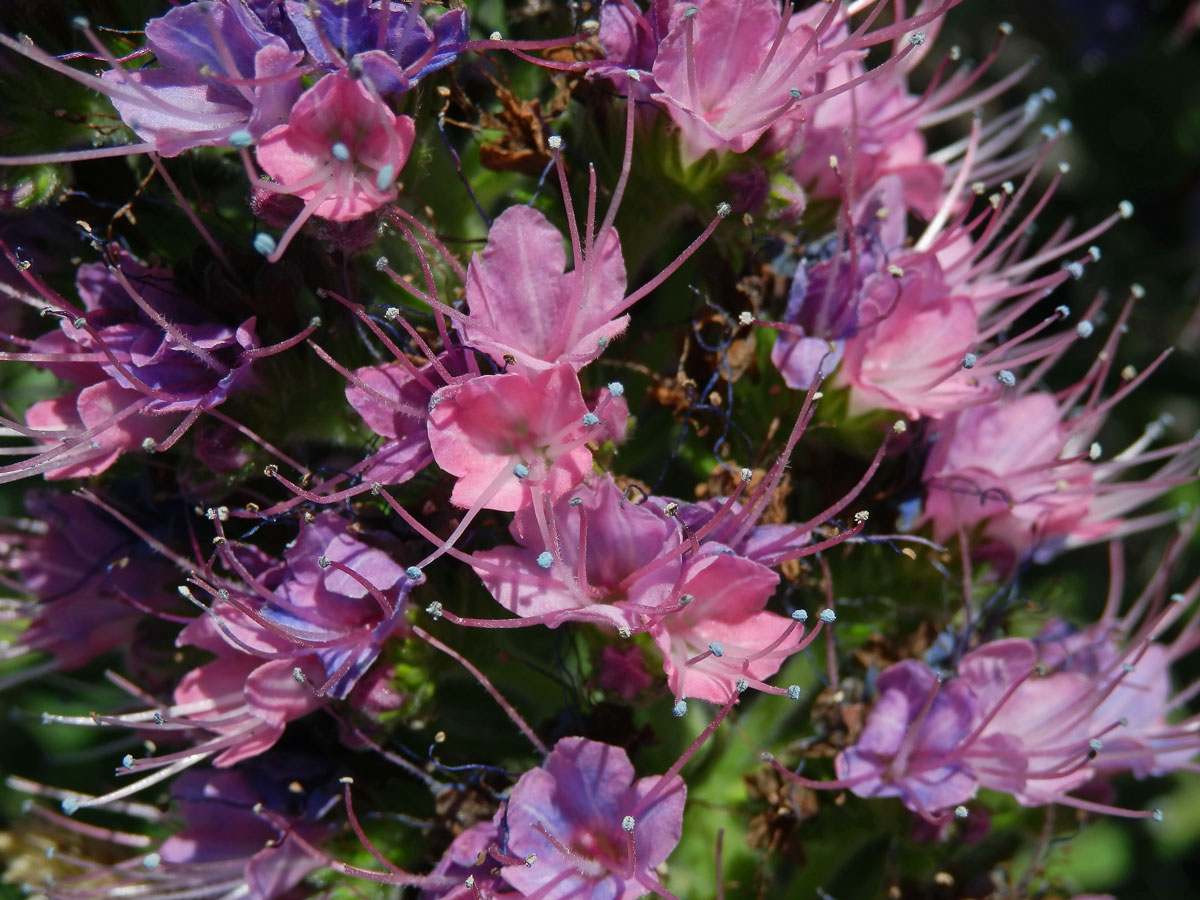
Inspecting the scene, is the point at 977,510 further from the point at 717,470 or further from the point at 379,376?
the point at 379,376

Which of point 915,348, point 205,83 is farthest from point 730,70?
point 205,83

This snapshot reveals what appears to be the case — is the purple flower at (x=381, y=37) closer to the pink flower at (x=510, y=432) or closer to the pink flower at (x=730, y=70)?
the pink flower at (x=730, y=70)

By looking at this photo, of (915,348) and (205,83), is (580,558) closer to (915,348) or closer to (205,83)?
(915,348)

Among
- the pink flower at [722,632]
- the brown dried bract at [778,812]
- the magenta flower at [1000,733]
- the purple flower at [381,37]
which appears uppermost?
the purple flower at [381,37]

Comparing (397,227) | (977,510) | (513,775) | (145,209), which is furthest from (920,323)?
(145,209)

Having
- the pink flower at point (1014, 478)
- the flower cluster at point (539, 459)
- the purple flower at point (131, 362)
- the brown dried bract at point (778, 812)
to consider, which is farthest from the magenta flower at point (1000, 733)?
the purple flower at point (131, 362)

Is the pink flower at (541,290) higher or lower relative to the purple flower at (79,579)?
higher

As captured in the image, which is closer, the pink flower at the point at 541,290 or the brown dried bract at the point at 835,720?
the pink flower at the point at 541,290

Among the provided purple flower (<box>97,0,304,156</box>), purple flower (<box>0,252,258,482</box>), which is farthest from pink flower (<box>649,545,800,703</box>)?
purple flower (<box>97,0,304,156</box>)

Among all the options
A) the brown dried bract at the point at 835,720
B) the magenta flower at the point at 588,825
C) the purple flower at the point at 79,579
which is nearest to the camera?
the magenta flower at the point at 588,825
